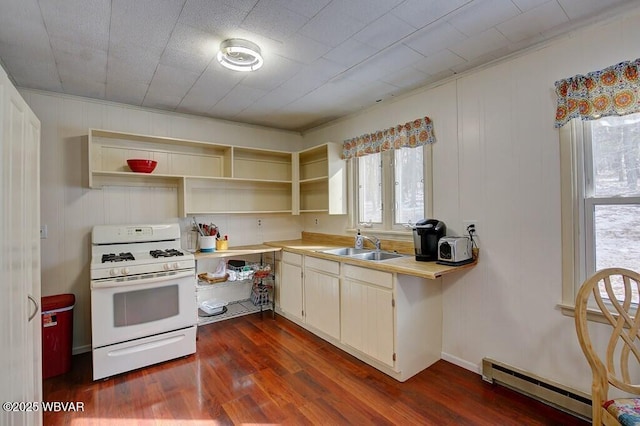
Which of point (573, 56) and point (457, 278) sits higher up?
point (573, 56)

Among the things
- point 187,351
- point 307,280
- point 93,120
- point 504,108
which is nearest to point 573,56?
point 504,108

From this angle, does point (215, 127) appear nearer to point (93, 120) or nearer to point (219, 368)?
point (93, 120)

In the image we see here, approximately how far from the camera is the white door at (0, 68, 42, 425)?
1.07 metres

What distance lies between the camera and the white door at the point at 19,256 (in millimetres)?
1066

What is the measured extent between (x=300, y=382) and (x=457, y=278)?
1497 mm

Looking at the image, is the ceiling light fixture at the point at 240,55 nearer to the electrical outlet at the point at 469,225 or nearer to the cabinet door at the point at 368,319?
the cabinet door at the point at 368,319

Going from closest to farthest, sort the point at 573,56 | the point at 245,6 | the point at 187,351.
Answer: the point at 245,6
the point at 573,56
the point at 187,351

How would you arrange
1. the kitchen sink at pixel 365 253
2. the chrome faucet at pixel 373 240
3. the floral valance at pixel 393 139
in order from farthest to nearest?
the chrome faucet at pixel 373 240 < the kitchen sink at pixel 365 253 < the floral valance at pixel 393 139

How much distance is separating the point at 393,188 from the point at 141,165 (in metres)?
2.46

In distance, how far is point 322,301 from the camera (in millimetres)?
3027

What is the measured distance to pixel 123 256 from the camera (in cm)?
277

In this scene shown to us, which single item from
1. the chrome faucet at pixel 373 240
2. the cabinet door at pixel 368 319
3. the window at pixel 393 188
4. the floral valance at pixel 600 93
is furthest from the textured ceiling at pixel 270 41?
the cabinet door at pixel 368 319

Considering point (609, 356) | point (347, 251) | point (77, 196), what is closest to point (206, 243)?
point (77, 196)

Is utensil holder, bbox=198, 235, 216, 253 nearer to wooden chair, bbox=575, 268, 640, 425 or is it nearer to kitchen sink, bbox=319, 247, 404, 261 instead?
kitchen sink, bbox=319, 247, 404, 261
